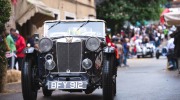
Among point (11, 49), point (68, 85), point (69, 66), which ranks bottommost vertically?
point (68, 85)

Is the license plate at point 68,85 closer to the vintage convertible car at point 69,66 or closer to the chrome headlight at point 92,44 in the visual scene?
the vintage convertible car at point 69,66

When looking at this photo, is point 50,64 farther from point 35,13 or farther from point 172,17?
point 172,17

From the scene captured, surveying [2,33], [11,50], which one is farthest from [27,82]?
[11,50]

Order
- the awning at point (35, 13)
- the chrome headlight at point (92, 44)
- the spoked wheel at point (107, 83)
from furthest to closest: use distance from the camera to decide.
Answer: the awning at point (35, 13) < the chrome headlight at point (92, 44) < the spoked wheel at point (107, 83)

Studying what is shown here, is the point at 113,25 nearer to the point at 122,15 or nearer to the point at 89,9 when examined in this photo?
the point at 122,15

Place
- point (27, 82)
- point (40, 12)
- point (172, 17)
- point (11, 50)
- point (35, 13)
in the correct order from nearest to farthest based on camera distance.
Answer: point (27, 82)
point (11, 50)
point (40, 12)
point (35, 13)
point (172, 17)

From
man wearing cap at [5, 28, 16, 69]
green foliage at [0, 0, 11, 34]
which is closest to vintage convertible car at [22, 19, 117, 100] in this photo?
green foliage at [0, 0, 11, 34]

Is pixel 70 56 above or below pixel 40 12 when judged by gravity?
below

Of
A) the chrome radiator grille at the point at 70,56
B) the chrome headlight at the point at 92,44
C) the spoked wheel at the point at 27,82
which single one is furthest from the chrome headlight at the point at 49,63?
the chrome headlight at the point at 92,44

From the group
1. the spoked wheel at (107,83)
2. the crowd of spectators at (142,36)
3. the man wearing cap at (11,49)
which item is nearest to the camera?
the spoked wheel at (107,83)

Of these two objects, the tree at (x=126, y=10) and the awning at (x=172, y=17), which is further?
the tree at (x=126, y=10)

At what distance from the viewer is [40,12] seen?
69.9ft

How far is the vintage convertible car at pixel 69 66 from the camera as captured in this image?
10852mm

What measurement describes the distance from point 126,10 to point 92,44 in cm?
3101
